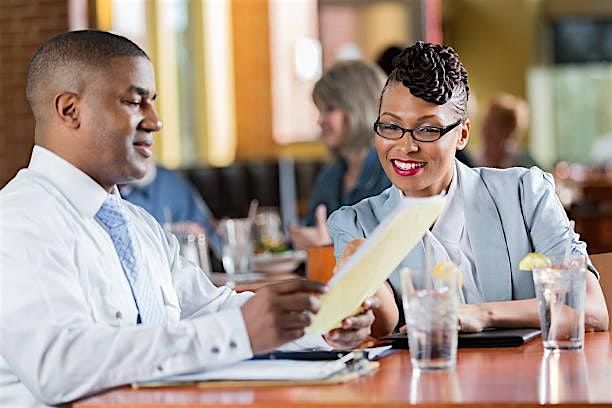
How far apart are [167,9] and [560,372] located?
7.81m

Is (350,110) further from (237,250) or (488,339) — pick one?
(488,339)

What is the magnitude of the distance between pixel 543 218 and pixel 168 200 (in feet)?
10.1

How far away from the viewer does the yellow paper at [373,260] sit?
182 centimetres

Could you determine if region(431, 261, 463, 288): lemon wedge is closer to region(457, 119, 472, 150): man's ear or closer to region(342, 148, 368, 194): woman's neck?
region(457, 119, 472, 150): man's ear

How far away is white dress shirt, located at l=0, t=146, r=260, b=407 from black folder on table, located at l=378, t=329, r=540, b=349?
1.36ft

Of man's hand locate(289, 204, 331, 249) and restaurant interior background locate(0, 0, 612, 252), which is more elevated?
restaurant interior background locate(0, 0, 612, 252)

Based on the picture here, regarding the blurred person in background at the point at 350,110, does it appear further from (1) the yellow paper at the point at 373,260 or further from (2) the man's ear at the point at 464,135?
(1) the yellow paper at the point at 373,260

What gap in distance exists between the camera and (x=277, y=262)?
444 cm

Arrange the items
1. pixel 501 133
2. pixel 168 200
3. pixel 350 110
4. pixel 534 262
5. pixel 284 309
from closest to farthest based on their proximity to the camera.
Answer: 1. pixel 284 309
2. pixel 534 262
3. pixel 350 110
4. pixel 168 200
5. pixel 501 133

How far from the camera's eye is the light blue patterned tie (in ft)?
7.25

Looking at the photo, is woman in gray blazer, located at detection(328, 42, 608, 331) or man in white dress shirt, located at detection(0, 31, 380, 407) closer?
man in white dress shirt, located at detection(0, 31, 380, 407)

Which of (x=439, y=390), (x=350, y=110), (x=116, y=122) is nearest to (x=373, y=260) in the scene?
(x=439, y=390)

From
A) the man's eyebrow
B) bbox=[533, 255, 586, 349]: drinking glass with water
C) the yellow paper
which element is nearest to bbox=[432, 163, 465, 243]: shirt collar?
bbox=[533, 255, 586, 349]: drinking glass with water

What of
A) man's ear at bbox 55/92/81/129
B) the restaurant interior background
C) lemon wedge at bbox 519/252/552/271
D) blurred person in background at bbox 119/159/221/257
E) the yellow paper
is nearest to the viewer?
the yellow paper
